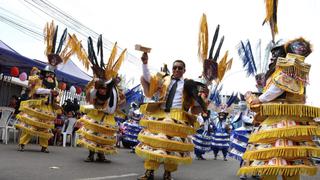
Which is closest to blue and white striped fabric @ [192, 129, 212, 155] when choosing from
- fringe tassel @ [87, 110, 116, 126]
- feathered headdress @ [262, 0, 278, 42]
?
fringe tassel @ [87, 110, 116, 126]

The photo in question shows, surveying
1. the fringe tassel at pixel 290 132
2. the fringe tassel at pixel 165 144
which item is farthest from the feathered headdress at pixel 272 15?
the fringe tassel at pixel 165 144

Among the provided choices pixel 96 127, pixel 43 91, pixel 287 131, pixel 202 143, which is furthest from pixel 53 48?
pixel 287 131

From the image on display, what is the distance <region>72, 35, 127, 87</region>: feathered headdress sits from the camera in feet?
27.0

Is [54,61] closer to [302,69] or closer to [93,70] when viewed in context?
[93,70]

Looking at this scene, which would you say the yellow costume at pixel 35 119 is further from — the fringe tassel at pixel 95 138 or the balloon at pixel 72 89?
the balloon at pixel 72 89

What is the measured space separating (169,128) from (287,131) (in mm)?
1997

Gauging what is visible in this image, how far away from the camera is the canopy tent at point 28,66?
45.2 ft

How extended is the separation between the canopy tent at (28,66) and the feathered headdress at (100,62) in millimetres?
5319

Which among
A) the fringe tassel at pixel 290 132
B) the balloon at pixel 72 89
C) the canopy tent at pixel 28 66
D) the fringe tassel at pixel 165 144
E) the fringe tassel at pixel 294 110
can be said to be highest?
the canopy tent at pixel 28 66

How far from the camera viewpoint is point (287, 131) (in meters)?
4.54

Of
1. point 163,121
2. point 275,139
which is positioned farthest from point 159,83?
point 275,139

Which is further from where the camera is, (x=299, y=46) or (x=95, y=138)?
(x=95, y=138)

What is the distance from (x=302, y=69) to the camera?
15.3ft

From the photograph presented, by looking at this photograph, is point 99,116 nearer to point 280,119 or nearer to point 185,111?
point 185,111
